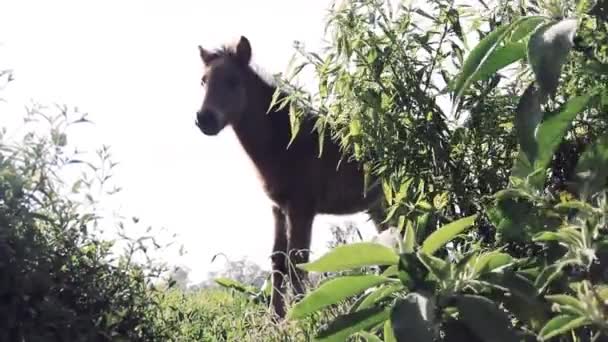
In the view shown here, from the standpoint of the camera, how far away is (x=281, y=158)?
23.7 ft

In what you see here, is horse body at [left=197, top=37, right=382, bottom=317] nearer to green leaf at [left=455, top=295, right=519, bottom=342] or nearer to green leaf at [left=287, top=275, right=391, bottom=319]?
green leaf at [left=287, top=275, right=391, bottom=319]

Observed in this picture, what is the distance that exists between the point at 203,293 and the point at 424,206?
14.1 ft

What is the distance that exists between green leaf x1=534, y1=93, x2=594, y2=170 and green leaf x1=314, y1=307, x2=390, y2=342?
508mm

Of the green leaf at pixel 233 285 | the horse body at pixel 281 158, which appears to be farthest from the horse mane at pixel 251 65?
the green leaf at pixel 233 285

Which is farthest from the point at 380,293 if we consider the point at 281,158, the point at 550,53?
the point at 281,158

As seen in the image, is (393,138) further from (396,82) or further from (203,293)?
(203,293)

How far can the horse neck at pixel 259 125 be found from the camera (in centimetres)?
734

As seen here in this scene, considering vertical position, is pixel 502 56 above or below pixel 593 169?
above

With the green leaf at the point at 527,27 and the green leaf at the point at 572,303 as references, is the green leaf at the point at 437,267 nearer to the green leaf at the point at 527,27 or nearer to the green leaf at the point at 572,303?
the green leaf at the point at 572,303

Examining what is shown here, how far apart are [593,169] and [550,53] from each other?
37 cm

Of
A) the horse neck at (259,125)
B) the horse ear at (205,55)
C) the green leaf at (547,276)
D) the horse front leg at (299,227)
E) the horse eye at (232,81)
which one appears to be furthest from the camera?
the horse ear at (205,55)

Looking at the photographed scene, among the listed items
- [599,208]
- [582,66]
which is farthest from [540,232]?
[582,66]

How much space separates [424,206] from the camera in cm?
259

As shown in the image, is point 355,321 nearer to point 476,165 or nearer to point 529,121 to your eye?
point 529,121
